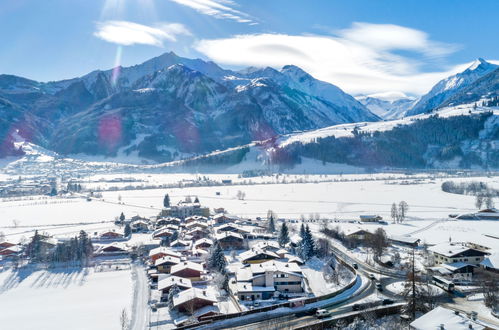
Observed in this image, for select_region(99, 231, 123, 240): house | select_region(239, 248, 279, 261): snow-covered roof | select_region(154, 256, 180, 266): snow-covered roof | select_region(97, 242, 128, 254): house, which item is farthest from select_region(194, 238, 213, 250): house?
select_region(99, 231, 123, 240): house

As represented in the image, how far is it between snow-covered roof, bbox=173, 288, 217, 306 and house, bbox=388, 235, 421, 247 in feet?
73.0

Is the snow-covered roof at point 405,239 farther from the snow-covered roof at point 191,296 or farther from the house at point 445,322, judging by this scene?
the snow-covered roof at point 191,296

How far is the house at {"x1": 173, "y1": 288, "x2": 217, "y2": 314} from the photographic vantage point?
24594mm

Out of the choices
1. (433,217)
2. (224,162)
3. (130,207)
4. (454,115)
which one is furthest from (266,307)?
(454,115)

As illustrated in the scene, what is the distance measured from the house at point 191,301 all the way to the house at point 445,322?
12.0m

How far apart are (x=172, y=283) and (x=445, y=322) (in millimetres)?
17110

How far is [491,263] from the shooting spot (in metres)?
30.2

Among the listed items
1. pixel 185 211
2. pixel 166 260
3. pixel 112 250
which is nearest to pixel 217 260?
pixel 166 260

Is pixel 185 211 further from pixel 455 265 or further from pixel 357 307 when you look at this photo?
pixel 357 307

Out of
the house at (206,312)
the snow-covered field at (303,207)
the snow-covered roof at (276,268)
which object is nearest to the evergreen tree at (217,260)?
the snow-covered roof at (276,268)

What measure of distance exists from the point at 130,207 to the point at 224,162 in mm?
84939

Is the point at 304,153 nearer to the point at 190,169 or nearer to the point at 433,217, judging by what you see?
the point at 190,169

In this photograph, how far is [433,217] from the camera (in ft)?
182

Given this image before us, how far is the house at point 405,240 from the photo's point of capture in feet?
129
